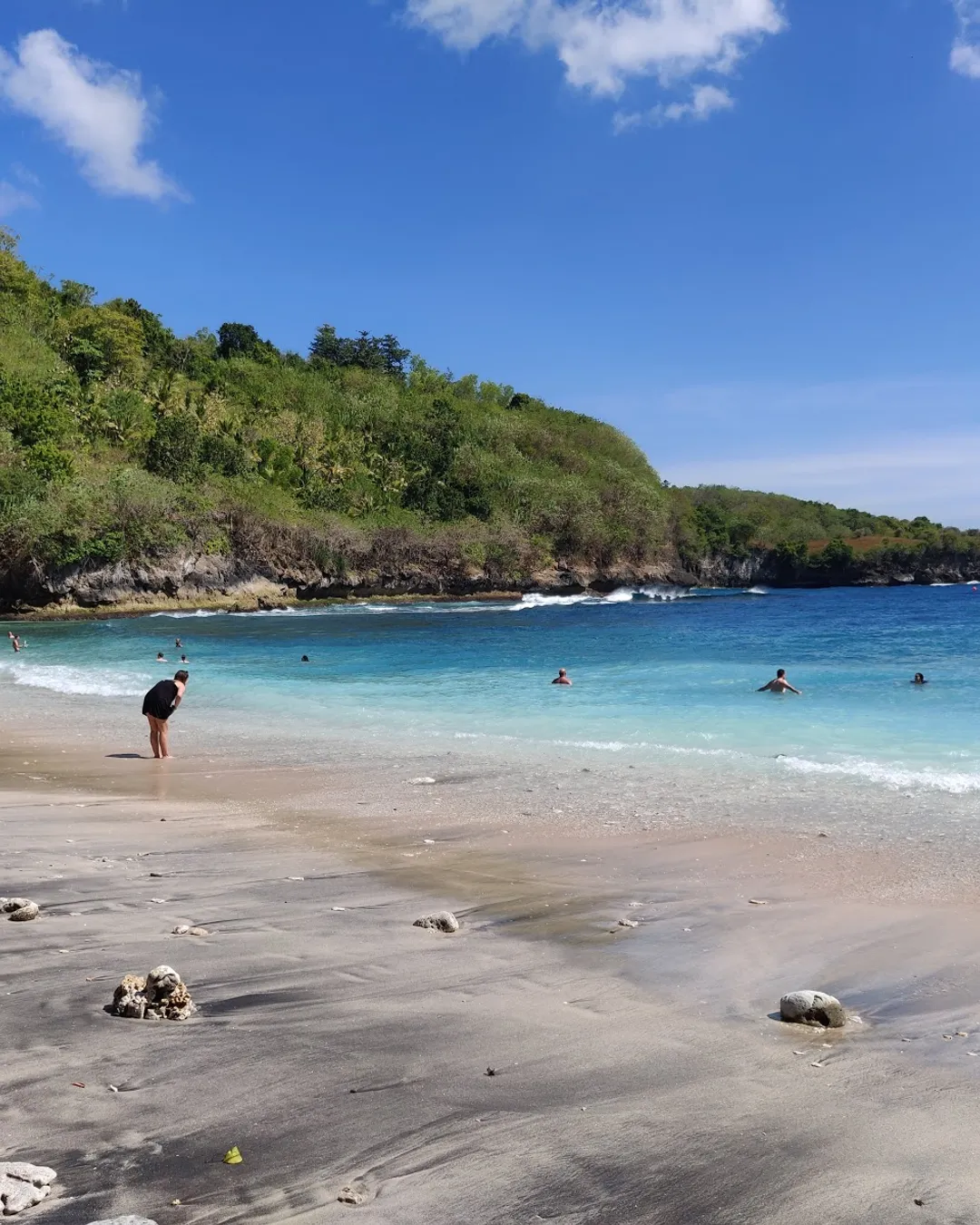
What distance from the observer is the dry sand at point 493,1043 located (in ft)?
10.5

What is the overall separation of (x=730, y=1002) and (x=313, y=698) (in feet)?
56.6

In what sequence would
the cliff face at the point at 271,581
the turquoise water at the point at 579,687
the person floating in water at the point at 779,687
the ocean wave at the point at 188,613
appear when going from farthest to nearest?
the cliff face at the point at 271,581 < the ocean wave at the point at 188,613 < the person floating in water at the point at 779,687 < the turquoise water at the point at 579,687

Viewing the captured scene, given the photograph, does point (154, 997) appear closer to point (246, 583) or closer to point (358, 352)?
point (246, 583)

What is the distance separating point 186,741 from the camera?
15.8 metres

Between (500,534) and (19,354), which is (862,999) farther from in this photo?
(500,534)

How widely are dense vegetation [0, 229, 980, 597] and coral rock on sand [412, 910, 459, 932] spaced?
56164 mm

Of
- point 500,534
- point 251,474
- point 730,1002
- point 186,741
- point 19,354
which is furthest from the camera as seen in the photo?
point 500,534

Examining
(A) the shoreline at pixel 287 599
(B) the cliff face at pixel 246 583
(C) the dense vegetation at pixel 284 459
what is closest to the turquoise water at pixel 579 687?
(A) the shoreline at pixel 287 599

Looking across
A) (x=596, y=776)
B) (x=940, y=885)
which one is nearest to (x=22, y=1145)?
(x=940, y=885)

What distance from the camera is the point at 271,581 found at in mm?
74875

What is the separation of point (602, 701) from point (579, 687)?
2.59 m

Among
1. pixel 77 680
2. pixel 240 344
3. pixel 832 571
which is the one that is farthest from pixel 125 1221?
pixel 832 571

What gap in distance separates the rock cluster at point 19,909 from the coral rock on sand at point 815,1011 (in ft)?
14.8

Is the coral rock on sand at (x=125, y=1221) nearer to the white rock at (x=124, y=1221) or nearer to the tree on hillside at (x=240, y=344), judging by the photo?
the white rock at (x=124, y=1221)
